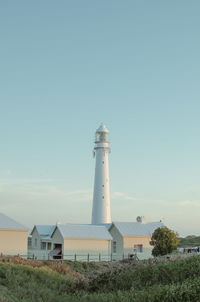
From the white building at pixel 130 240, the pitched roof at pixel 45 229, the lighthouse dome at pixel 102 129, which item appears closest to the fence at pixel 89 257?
the white building at pixel 130 240

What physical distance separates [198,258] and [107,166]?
27091 mm

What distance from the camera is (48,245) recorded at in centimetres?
3834

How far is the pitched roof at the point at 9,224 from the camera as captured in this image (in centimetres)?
3145

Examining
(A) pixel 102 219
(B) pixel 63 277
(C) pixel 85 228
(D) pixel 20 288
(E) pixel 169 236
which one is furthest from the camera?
(A) pixel 102 219

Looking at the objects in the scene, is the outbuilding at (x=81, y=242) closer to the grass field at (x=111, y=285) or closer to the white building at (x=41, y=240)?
the white building at (x=41, y=240)

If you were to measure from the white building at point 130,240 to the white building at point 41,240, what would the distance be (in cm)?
595

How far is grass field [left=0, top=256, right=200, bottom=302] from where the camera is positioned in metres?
11.7

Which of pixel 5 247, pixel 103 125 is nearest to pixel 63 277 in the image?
pixel 5 247

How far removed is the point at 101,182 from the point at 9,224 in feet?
44.5

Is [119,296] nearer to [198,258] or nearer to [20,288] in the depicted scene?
[20,288]

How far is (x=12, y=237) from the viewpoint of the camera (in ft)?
103

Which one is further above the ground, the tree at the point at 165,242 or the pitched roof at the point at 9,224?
the pitched roof at the point at 9,224

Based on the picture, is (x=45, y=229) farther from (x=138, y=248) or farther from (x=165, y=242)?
(x=165, y=242)

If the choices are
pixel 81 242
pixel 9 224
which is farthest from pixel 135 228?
pixel 9 224
